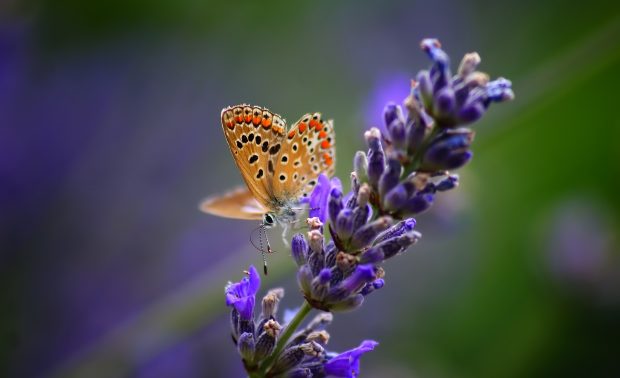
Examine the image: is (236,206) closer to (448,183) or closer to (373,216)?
(373,216)

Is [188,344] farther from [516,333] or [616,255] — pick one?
[616,255]

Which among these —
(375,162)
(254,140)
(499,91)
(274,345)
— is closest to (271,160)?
(254,140)

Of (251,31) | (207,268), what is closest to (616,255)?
(207,268)

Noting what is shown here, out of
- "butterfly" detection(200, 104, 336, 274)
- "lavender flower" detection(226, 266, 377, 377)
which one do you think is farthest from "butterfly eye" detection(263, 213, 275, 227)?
"lavender flower" detection(226, 266, 377, 377)

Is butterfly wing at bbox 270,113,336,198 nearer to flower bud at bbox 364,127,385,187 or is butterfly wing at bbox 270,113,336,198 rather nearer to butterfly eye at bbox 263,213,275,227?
butterfly eye at bbox 263,213,275,227

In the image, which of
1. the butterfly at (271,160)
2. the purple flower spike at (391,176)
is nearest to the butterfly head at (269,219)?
the butterfly at (271,160)

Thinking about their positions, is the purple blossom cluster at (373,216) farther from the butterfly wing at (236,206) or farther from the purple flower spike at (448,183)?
the butterfly wing at (236,206)
